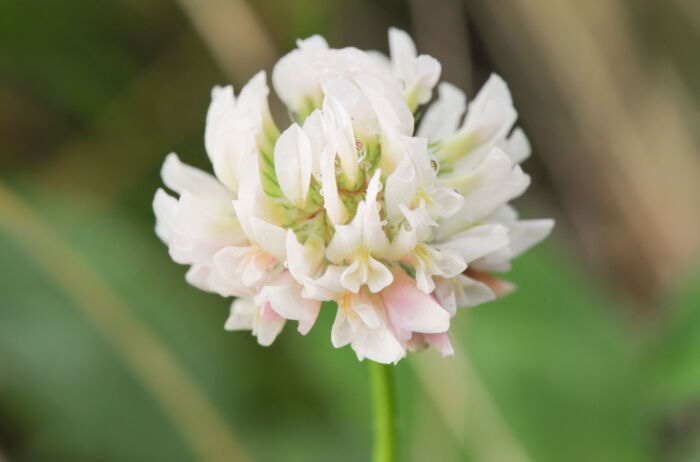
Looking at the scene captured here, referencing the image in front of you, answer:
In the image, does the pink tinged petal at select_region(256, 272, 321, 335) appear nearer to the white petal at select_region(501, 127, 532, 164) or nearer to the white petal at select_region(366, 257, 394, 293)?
the white petal at select_region(366, 257, 394, 293)

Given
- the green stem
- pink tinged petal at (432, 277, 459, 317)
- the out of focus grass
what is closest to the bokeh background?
the out of focus grass

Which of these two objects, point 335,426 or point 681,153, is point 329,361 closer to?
point 335,426

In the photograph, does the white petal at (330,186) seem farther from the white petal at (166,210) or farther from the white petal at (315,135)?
the white petal at (166,210)

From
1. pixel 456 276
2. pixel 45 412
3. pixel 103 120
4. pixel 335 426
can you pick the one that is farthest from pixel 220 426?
pixel 456 276

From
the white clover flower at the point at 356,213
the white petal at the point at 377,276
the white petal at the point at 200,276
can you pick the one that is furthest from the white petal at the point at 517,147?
the white petal at the point at 200,276

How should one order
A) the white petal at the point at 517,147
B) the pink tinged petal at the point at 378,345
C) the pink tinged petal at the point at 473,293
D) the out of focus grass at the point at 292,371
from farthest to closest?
the out of focus grass at the point at 292,371 → the white petal at the point at 517,147 → the pink tinged petal at the point at 473,293 → the pink tinged petal at the point at 378,345
